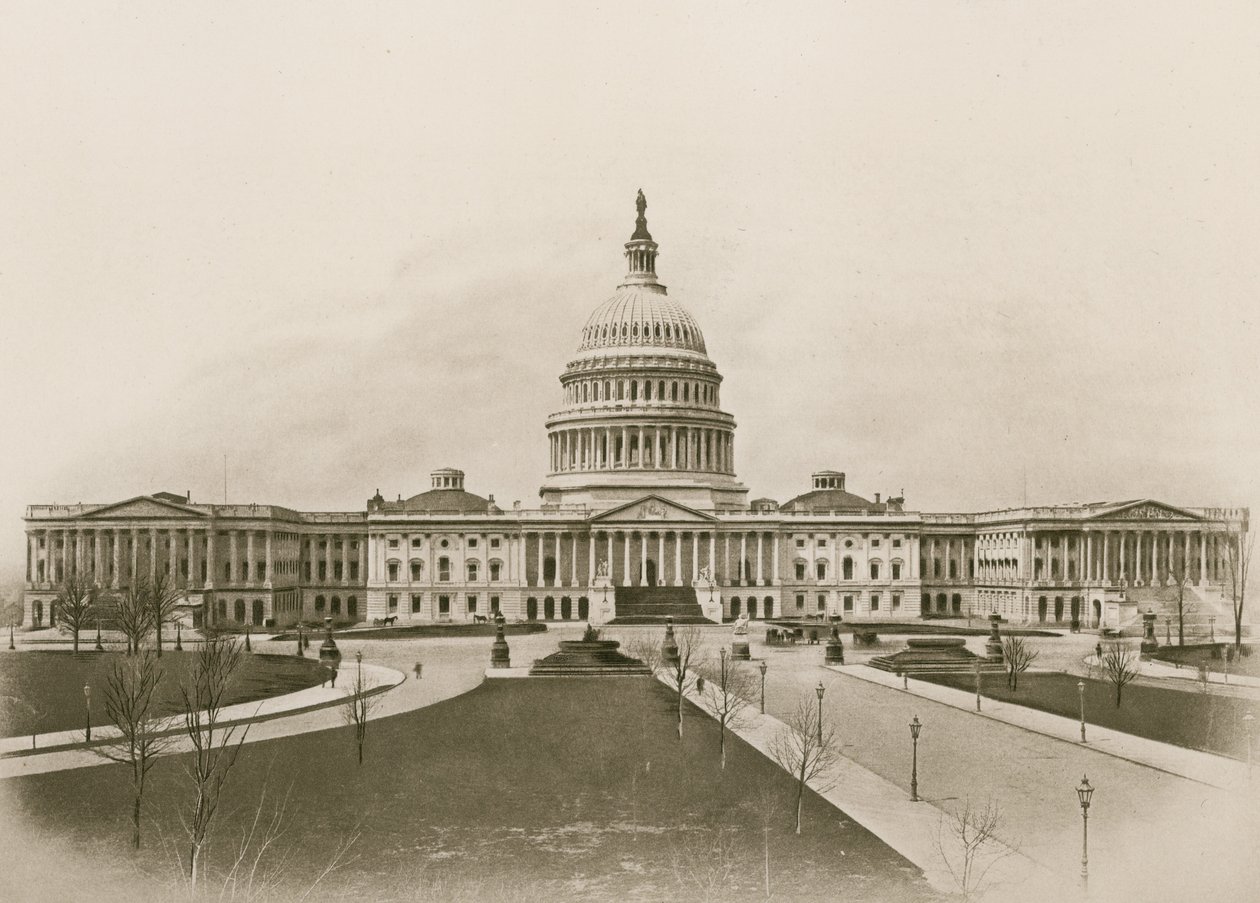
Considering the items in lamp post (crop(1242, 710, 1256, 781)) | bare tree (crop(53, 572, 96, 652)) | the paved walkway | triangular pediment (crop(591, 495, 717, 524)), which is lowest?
the paved walkway

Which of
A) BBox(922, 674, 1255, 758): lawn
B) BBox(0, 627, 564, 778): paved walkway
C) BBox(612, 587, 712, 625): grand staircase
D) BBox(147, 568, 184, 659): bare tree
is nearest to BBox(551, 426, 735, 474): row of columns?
BBox(612, 587, 712, 625): grand staircase

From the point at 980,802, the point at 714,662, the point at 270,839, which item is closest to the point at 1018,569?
the point at 714,662

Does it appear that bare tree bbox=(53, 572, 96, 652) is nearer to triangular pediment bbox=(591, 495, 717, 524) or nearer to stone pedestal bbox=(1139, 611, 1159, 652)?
triangular pediment bbox=(591, 495, 717, 524)

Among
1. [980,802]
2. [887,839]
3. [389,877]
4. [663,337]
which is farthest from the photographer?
[663,337]

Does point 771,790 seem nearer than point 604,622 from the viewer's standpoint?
Yes

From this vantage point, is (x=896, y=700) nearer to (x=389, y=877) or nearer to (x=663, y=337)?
(x=389, y=877)

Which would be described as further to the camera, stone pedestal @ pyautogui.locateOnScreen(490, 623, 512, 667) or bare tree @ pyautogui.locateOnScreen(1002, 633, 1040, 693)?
stone pedestal @ pyautogui.locateOnScreen(490, 623, 512, 667)

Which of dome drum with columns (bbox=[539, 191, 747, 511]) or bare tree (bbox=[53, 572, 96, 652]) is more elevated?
dome drum with columns (bbox=[539, 191, 747, 511])

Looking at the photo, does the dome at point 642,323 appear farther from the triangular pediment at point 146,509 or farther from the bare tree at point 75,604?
the bare tree at point 75,604
